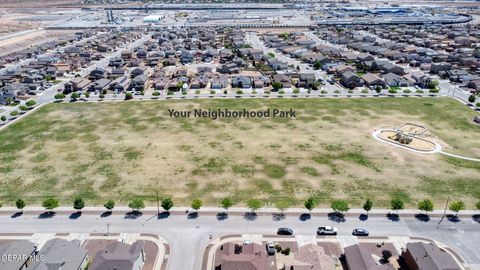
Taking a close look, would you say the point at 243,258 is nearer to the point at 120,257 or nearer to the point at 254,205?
the point at 254,205

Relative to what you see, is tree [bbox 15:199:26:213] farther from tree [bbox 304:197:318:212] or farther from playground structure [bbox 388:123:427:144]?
playground structure [bbox 388:123:427:144]

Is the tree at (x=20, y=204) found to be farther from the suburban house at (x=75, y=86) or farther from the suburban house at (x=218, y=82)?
the suburban house at (x=218, y=82)

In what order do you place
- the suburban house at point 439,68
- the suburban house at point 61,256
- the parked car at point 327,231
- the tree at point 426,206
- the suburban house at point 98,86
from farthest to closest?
the suburban house at point 439,68, the suburban house at point 98,86, the tree at point 426,206, the parked car at point 327,231, the suburban house at point 61,256

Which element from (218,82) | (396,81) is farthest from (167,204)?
(396,81)

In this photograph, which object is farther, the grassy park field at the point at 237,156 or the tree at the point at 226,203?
the grassy park field at the point at 237,156

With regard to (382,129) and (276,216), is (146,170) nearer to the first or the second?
(276,216)

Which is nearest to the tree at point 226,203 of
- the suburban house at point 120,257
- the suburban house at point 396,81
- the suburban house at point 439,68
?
the suburban house at point 120,257
